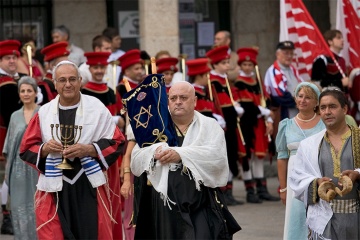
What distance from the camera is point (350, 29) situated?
627 inches

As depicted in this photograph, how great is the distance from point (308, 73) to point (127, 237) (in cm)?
434

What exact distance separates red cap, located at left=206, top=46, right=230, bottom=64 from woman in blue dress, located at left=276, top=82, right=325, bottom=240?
5.03 metres

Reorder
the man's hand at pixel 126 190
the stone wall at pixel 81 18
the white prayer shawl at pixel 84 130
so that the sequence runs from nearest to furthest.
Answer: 1. the white prayer shawl at pixel 84 130
2. the man's hand at pixel 126 190
3. the stone wall at pixel 81 18

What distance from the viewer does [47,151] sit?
35.2 ft

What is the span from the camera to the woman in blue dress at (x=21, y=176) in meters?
13.2

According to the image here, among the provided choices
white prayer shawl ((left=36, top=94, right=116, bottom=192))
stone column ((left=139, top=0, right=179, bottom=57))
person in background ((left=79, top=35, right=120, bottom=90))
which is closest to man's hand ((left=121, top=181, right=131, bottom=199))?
white prayer shawl ((left=36, top=94, right=116, bottom=192))

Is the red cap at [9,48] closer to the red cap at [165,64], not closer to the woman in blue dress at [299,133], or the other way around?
the red cap at [165,64]

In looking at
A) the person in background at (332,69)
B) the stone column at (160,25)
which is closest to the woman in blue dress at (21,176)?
the person in background at (332,69)

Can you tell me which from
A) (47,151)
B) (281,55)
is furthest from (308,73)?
(47,151)

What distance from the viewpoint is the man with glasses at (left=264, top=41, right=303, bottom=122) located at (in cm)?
1675

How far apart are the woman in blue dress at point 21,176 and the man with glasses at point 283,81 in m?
4.28

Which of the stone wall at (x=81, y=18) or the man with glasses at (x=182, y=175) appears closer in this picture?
the man with glasses at (x=182, y=175)

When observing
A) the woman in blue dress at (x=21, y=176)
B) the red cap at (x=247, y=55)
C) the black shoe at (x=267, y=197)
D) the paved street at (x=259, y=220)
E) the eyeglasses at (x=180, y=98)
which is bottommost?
the paved street at (x=259, y=220)

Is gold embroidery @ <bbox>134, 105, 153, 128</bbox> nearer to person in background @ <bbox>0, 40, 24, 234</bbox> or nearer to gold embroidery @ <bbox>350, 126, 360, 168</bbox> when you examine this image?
gold embroidery @ <bbox>350, 126, 360, 168</bbox>
